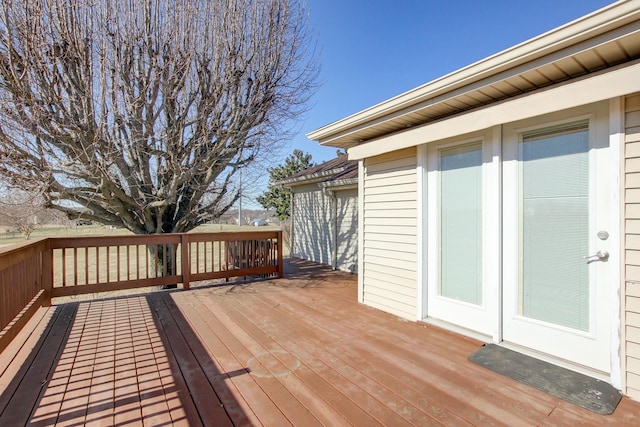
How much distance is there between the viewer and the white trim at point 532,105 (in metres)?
1.93

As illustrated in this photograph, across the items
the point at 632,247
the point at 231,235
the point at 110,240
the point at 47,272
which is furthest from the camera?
the point at 231,235

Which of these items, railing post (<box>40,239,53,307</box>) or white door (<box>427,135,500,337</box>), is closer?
white door (<box>427,135,500,337</box>)

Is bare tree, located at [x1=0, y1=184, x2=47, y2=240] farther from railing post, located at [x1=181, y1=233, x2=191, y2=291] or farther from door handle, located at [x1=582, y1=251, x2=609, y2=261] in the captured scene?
door handle, located at [x1=582, y1=251, x2=609, y2=261]

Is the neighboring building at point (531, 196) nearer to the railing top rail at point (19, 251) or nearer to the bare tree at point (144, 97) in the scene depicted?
the bare tree at point (144, 97)

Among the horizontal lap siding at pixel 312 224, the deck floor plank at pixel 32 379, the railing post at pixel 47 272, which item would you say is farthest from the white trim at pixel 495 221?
the railing post at pixel 47 272

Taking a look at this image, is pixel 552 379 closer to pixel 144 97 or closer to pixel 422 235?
pixel 422 235

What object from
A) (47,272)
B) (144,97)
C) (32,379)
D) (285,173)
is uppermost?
(285,173)

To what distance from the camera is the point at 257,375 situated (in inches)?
89.8

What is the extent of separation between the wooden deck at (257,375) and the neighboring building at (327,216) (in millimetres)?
3106

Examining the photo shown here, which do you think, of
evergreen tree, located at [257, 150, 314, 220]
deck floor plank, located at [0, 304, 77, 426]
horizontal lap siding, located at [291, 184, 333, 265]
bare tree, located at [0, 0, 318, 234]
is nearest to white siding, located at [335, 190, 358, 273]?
horizontal lap siding, located at [291, 184, 333, 265]

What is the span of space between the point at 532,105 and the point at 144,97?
17.4 ft

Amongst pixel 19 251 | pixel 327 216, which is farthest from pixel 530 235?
pixel 327 216

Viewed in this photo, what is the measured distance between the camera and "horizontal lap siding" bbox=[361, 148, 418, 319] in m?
3.49

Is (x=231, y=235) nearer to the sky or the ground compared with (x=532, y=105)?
nearer to the ground
